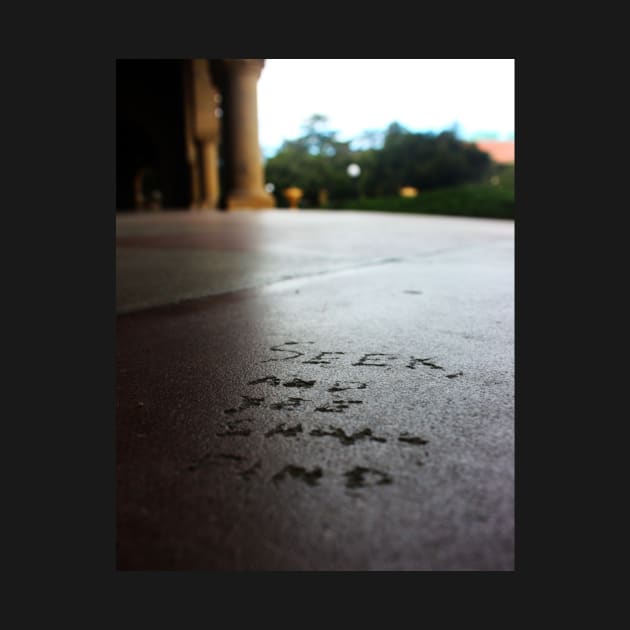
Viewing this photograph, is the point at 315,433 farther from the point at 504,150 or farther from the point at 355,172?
the point at 355,172

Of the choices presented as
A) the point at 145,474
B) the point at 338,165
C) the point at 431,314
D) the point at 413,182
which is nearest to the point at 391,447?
the point at 145,474

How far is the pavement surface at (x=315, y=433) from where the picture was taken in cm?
68

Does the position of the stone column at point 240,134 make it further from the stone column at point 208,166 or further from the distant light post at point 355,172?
the distant light post at point 355,172

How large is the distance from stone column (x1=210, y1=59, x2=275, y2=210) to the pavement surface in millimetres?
10585

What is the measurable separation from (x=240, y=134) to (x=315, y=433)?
1240 cm

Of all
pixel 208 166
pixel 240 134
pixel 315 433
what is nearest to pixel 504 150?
pixel 315 433

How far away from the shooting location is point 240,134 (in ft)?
41.2

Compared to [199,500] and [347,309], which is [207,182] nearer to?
[347,309]

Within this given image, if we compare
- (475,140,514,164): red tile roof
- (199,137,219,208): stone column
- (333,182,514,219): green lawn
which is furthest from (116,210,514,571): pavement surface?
(199,137,219,208): stone column

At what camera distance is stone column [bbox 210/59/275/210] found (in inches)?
488

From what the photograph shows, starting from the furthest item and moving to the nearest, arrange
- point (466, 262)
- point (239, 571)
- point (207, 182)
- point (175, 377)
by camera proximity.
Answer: point (207, 182), point (466, 262), point (175, 377), point (239, 571)

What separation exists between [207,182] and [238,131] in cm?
792

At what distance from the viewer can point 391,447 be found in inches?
36.1

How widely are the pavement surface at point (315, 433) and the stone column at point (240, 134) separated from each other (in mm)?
10585
